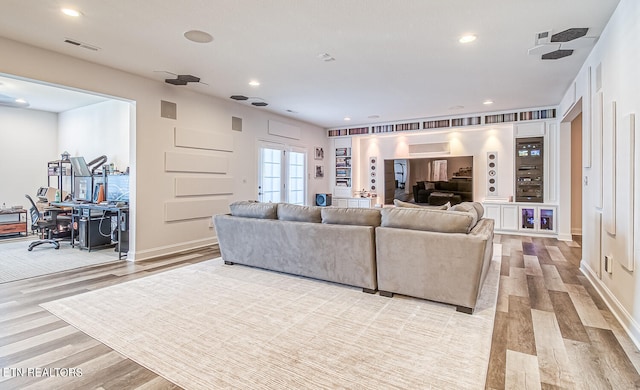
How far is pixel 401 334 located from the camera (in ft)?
7.86

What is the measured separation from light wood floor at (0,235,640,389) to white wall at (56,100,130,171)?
3.05 meters

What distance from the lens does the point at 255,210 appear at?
397cm

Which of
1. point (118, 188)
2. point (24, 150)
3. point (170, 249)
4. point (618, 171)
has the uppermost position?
point (24, 150)

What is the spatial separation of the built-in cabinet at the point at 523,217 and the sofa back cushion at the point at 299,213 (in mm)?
4808

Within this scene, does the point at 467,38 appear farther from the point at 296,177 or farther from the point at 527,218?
the point at 296,177

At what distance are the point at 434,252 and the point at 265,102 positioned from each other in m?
4.51

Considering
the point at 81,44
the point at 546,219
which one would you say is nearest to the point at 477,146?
the point at 546,219

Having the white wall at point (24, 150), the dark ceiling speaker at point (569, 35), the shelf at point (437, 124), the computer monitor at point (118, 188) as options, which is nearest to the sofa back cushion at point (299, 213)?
the dark ceiling speaker at point (569, 35)

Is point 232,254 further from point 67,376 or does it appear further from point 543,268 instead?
point 543,268

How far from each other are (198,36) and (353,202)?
601cm

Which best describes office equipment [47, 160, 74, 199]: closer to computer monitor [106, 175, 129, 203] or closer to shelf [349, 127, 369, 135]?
computer monitor [106, 175, 129, 203]

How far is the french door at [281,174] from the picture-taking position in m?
6.94

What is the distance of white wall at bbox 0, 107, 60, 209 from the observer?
679cm

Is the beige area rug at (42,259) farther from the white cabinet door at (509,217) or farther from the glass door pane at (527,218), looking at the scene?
the glass door pane at (527,218)
